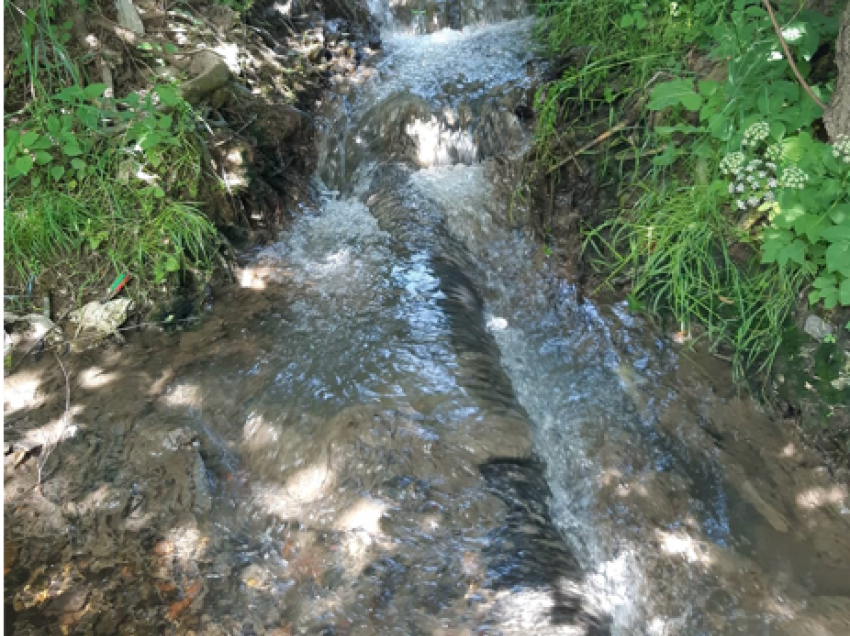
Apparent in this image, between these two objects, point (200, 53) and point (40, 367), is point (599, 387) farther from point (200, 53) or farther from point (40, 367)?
point (200, 53)

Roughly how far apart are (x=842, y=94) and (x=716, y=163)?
640 mm

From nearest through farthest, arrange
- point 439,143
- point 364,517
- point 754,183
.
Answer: point 364,517
point 754,183
point 439,143

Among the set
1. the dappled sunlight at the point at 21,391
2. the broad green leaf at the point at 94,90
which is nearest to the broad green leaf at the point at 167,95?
the broad green leaf at the point at 94,90

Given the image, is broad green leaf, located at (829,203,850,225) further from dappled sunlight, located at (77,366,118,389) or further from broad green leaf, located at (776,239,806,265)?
dappled sunlight, located at (77,366,118,389)

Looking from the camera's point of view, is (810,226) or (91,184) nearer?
(810,226)

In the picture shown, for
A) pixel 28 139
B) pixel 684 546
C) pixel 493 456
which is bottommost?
pixel 684 546

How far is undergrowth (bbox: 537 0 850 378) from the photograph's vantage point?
244 cm

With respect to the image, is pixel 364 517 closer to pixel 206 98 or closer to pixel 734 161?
pixel 734 161

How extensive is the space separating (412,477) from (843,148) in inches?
82.7

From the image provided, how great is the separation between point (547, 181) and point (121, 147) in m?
2.59

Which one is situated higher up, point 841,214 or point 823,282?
point 841,214

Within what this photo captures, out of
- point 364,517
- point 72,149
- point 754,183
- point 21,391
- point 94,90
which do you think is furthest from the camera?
point 72,149

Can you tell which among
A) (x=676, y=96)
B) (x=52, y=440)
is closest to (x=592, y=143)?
(x=676, y=96)

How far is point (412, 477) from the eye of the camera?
2420mm
